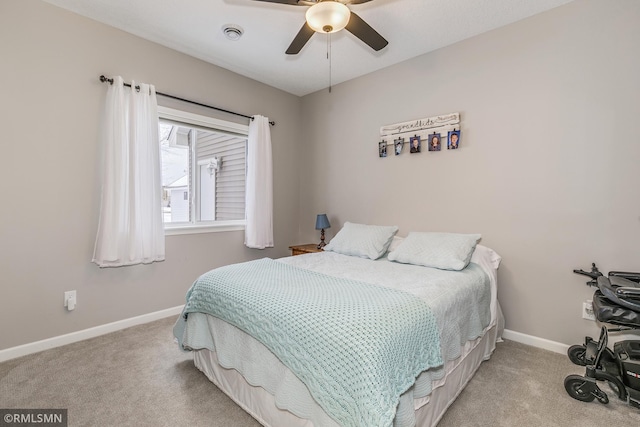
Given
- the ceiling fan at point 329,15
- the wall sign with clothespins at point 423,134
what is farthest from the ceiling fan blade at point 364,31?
the wall sign with clothespins at point 423,134

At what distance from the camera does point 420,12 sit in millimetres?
2352

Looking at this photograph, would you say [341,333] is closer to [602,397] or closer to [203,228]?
[602,397]

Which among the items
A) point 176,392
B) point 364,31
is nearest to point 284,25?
point 364,31

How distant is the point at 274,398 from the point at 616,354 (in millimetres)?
2017

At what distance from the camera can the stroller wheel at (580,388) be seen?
5.62ft

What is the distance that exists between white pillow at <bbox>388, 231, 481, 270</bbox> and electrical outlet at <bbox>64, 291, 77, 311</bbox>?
106 inches

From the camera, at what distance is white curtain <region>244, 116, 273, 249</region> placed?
354 cm

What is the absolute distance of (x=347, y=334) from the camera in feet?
3.95

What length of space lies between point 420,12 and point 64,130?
9.85 feet

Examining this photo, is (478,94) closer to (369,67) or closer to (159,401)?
(369,67)

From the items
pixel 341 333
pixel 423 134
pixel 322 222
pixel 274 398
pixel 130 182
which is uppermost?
pixel 423 134

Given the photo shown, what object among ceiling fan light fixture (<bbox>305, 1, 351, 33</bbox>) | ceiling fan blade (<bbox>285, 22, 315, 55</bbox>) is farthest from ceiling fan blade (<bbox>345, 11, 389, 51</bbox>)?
ceiling fan blade (<bbox>285, 22, 315, 55</bbox>)

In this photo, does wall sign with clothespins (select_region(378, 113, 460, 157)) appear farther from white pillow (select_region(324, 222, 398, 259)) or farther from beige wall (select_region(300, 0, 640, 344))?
white pillow (select_region(324, 222, 398, 259))

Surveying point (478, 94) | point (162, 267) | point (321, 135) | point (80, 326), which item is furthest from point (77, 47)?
point (478, 94)
